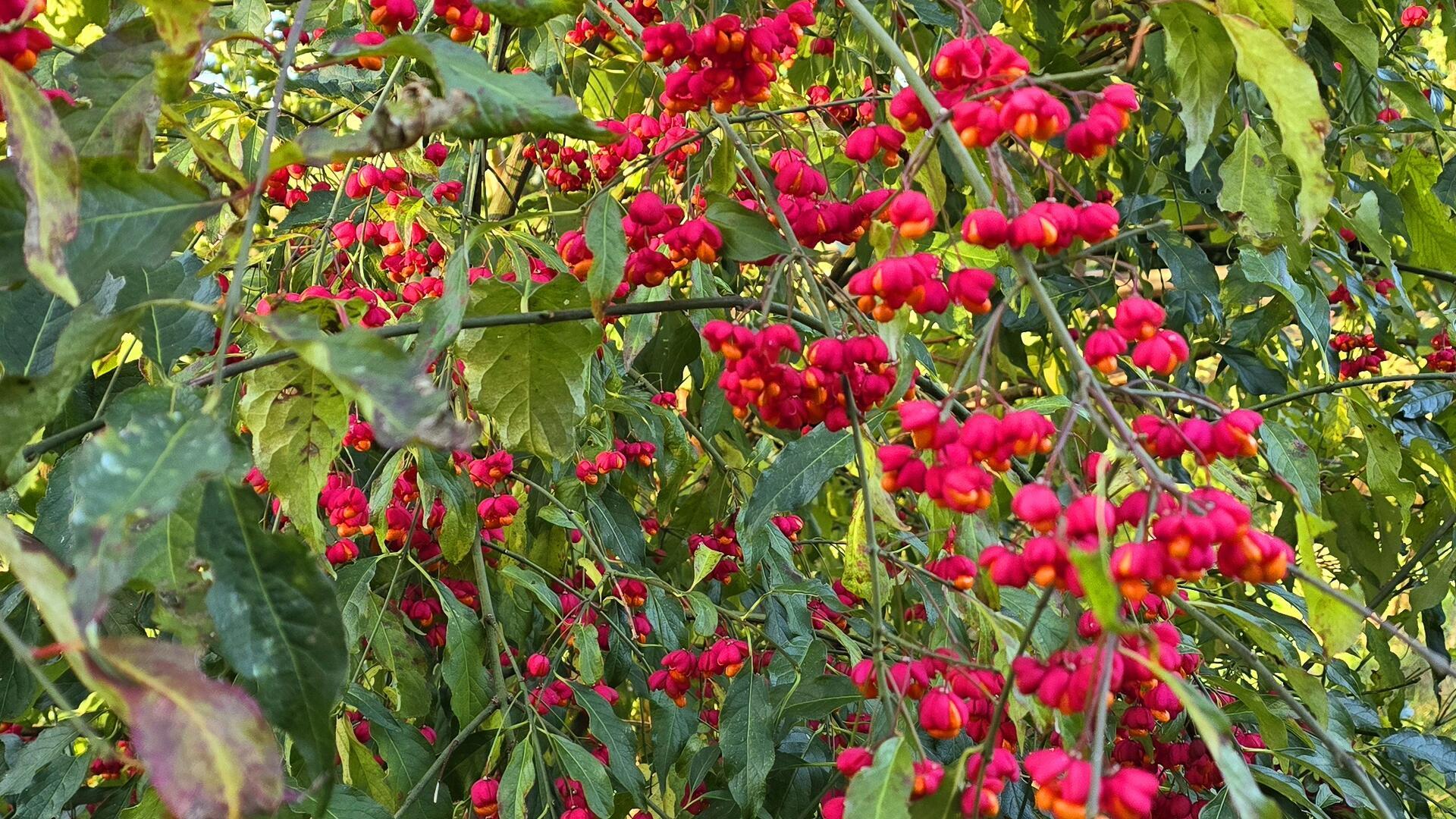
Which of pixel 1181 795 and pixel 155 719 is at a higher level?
pixel 155 719

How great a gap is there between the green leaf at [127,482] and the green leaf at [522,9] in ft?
1.28

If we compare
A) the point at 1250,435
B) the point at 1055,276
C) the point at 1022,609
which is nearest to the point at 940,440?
the point at 1250,435

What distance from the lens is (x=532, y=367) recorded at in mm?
1281

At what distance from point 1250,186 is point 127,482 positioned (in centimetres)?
117

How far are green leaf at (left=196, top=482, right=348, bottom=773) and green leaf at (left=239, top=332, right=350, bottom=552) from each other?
0.37 meters

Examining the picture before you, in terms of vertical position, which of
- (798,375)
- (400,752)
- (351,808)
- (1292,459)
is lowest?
(400,752)

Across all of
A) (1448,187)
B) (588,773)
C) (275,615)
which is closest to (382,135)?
(275,615)

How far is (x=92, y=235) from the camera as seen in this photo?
767 millimetres

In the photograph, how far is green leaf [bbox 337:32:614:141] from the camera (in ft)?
2.52

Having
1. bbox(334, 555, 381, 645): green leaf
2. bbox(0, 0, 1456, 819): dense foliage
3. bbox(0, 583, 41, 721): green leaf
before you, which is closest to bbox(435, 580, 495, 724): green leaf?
bbox(0, 0, 1456, 819): dense foliage

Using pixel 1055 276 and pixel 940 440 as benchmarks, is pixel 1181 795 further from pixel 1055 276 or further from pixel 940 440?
pixel 1055 276

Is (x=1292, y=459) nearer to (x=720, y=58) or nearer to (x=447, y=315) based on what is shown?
(x=720, y=58)

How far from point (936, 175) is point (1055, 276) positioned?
1.21 meters

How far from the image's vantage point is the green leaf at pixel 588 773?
1603 mm
